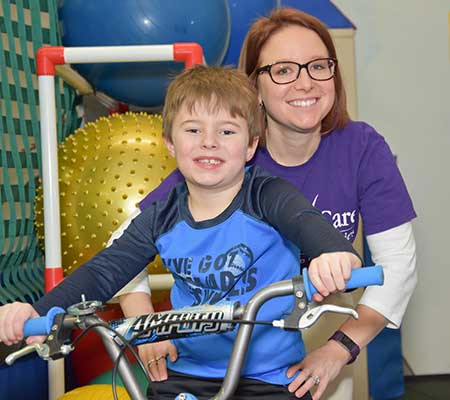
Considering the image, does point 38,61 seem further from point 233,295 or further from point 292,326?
point 292,326

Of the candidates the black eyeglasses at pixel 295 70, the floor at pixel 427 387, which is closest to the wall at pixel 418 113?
the floor at pixel 427 387

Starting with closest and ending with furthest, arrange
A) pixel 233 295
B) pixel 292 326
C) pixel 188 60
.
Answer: pixel 292 326 < pixel 233 295 < pixel 188 60

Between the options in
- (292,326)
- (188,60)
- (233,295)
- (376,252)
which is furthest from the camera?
(188,60)

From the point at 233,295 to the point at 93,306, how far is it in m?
0.31

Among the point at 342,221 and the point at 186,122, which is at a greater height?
the point at 186,122

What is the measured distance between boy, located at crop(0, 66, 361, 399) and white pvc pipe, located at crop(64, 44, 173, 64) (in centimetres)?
62

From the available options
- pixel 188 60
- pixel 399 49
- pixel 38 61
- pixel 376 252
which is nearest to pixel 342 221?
pixel 376 252

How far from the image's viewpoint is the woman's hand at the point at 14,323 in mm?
991

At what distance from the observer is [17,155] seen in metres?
1.97

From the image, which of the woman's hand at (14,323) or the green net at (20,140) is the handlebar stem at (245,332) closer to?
the woman's hand at (14,323)

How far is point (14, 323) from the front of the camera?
0.99m

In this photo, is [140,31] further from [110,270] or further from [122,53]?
[110,270]

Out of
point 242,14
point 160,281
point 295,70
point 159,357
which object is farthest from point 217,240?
point 242,14

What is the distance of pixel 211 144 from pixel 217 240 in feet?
0.52
